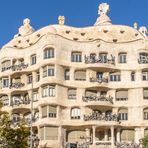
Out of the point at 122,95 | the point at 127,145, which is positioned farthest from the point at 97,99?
the point at 127,145

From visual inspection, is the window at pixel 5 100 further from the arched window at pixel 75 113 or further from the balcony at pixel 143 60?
the balcony at pixel 143 60

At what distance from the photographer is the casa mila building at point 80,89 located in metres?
70.8

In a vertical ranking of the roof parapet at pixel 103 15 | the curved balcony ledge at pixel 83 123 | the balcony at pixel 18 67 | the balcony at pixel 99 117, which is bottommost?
the curved balcony ledge at pixel 83 123

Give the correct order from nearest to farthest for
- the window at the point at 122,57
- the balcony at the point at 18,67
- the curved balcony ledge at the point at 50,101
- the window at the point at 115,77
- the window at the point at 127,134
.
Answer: the curved balcony ledge at the point at 50,101 → the window at the point at 127,134 → the window at the point at 115,77 → the window at the point at 122,57 → the balcony at the point at 18,67

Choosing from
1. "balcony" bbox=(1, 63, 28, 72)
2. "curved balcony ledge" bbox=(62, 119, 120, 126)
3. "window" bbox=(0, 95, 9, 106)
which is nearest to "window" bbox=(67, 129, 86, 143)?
"curved balcony ledge" bbox=(62, 119, 120, 126)

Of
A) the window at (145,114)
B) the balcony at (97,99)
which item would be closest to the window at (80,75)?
the balcony at (97,99)

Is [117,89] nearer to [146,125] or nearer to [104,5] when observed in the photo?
[146,125]

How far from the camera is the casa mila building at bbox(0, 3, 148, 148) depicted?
7081cm

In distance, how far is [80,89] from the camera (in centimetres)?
7306

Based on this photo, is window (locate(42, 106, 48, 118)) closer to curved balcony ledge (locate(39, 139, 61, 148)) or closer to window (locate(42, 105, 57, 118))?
window (locate(42, 105, 57, 118))

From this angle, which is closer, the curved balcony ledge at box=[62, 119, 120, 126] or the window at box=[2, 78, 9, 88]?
the curved balcony ledge at box=[62, 119, 120, 126]

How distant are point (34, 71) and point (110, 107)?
1190cm

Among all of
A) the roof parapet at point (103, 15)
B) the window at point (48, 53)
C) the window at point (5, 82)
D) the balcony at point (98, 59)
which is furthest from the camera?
the roof parapet at point (103, 15)

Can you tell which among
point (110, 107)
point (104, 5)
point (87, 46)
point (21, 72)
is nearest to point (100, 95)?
point (110, 107)
